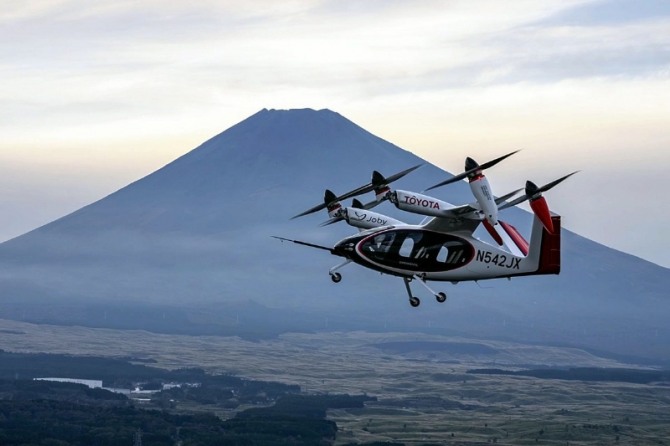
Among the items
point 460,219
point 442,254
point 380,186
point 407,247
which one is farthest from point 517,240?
point 380,186

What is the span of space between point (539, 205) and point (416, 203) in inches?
313

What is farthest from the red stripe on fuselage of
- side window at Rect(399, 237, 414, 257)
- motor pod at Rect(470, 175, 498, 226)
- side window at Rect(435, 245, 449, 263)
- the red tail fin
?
motor pod at Rect(470, 175, 498, 226)

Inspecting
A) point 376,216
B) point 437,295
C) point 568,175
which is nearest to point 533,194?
point 568,175

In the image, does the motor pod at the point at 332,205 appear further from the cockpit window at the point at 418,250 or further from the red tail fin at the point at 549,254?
the red tail fin at the point at 549,254

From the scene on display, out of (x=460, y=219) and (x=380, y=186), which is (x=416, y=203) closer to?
(x=460, y=219)

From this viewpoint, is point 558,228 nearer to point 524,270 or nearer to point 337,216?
point 524,270

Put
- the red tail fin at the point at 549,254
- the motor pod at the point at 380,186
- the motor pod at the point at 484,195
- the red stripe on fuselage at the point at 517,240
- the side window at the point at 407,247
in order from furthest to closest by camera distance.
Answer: the red stripe on fuselage at the point at 517,240, the motor pod at the point at 380,186, the red tail fin at the point at 549,254, the side window at the point at 407,247, the motor pod at the point at 484,195

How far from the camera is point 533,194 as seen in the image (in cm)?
9250

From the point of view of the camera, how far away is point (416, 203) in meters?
93.8

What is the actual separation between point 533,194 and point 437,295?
29.3ft

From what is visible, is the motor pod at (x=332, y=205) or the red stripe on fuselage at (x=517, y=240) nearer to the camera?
the red stripe on fuselage at (x=517, y=240)

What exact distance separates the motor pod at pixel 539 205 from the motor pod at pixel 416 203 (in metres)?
5.95

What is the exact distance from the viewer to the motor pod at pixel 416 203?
306ft

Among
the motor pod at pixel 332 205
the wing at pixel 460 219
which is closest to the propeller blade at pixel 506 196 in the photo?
the wing at pixel 460 219
